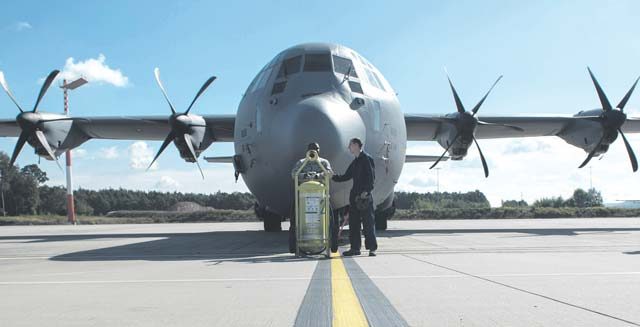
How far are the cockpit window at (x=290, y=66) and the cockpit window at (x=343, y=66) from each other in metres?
0.74

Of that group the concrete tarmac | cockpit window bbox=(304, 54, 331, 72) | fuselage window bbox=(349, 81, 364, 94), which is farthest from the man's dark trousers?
cockpit window bbox=(304, 54, 331, 72)

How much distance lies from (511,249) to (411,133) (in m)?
11.2

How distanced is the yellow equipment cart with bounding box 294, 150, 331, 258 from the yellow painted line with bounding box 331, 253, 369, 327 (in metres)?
2.05

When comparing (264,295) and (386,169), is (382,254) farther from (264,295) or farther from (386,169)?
(264,295)

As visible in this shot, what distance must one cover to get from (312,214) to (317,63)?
387cm

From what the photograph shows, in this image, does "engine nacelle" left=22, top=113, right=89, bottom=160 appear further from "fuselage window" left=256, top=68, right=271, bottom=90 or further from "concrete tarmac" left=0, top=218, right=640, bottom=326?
"concrete tarmac" left=0, top=218, right=640, bottom=326

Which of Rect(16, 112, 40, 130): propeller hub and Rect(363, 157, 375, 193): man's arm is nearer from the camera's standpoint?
Rect(363, 157, 375, 193): man's arm

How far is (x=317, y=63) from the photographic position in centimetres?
1069

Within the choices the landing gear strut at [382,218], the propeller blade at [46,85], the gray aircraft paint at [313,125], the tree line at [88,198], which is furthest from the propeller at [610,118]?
the tree line at [88,198]

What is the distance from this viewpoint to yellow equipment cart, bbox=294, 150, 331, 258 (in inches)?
311

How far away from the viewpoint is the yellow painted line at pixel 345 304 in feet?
11.2

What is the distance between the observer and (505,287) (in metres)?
4.67

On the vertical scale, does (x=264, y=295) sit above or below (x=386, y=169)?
below

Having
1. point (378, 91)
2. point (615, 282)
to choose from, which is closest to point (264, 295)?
point (615, 282)
